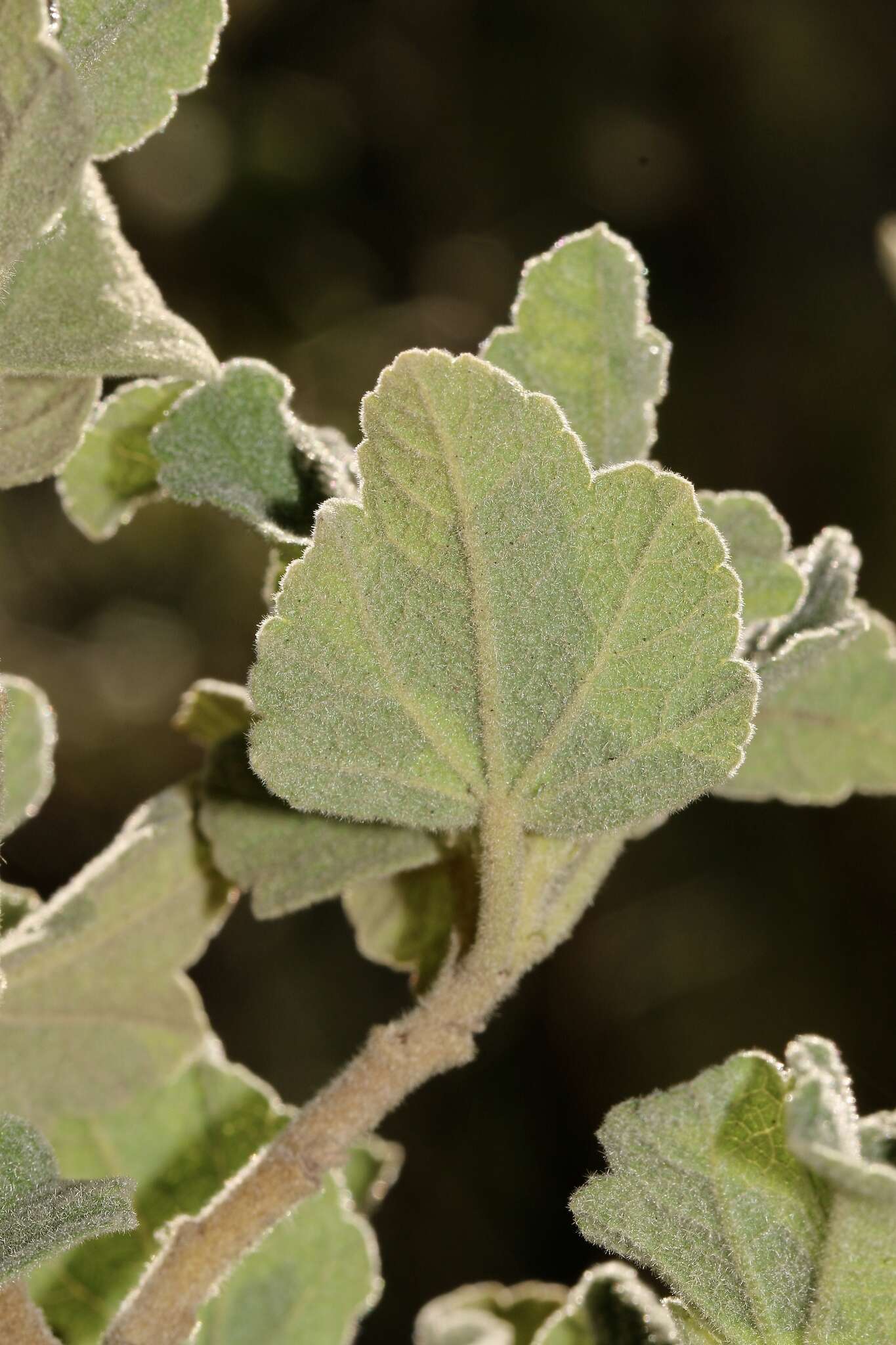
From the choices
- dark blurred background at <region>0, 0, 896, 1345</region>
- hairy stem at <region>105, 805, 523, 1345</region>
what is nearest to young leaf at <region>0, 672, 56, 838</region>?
hairy stem at <region>105, 805, 523, 1345</region>

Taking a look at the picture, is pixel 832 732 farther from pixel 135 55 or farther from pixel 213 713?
pixel 135 55

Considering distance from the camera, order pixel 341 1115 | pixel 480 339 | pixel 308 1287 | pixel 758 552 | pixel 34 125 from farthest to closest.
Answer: pixel 480 339 < pixel 308 1287 < pixel 758 552 < pixel 341 1115 < pixel 34 125

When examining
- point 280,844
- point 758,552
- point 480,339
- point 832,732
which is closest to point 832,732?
point 832,732

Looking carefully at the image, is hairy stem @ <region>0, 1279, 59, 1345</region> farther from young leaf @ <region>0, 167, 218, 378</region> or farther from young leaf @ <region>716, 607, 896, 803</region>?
young leaf @ <region>716, 607, 896, 803</region>

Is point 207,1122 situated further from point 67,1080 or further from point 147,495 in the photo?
point 147,495

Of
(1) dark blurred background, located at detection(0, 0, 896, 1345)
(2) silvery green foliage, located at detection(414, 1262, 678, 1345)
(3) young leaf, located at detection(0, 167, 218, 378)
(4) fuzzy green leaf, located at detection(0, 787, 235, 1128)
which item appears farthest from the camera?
(1) dark blurred background, located at detection(0, 0, 896, 1345)
